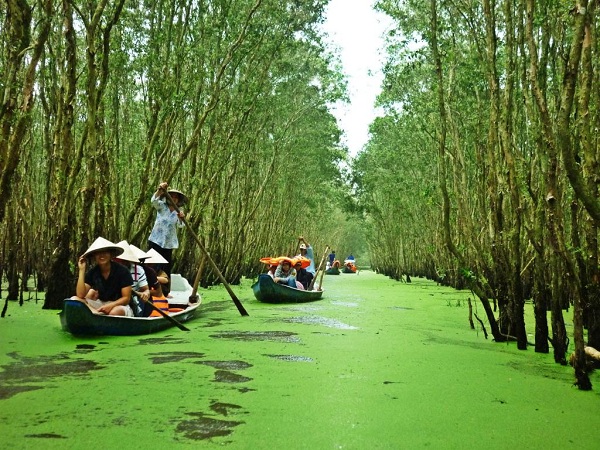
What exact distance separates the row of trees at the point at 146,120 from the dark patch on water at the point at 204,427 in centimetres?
278

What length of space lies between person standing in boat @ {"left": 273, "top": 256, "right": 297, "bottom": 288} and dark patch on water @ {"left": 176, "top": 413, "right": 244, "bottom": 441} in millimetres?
7737

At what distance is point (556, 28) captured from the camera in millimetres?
6320

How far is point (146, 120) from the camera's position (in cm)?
976

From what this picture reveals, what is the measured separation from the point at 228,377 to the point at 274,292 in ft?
20.9

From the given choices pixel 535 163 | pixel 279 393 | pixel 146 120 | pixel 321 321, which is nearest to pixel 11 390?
pixel 279 393

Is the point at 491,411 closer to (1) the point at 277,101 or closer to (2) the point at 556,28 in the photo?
(2) the point at 556,28

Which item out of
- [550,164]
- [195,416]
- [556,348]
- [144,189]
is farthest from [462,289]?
[195,416]

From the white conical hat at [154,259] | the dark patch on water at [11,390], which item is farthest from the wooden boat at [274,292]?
the dark patch on water at [11,390]

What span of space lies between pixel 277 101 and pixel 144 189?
9836 mm

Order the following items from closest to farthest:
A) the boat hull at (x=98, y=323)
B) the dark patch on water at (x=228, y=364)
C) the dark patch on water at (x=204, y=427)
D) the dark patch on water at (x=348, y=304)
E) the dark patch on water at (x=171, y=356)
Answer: the dark patch on water at (x=204, y=427)
the dark patch on water at (x=228, y=364)
the dark patch on water at (x=171, y=356)
the boat hull at (x=98, y=323)
the dark patch on water at (x=348, y=304)

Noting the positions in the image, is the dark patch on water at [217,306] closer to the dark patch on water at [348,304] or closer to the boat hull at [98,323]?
the dark patch on water at [348,304]

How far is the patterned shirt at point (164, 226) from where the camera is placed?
8.29m

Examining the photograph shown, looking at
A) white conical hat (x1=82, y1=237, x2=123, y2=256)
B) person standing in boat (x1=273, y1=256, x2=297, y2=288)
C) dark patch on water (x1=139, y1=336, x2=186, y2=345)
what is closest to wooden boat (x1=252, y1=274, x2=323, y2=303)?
person standing in boat (x1=273, y1=256, x2=297, y2=288)

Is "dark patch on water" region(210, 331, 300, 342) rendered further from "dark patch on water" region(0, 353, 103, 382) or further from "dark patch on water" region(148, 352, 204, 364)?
"dark patch on water" region(0, 353, 103, 382)
